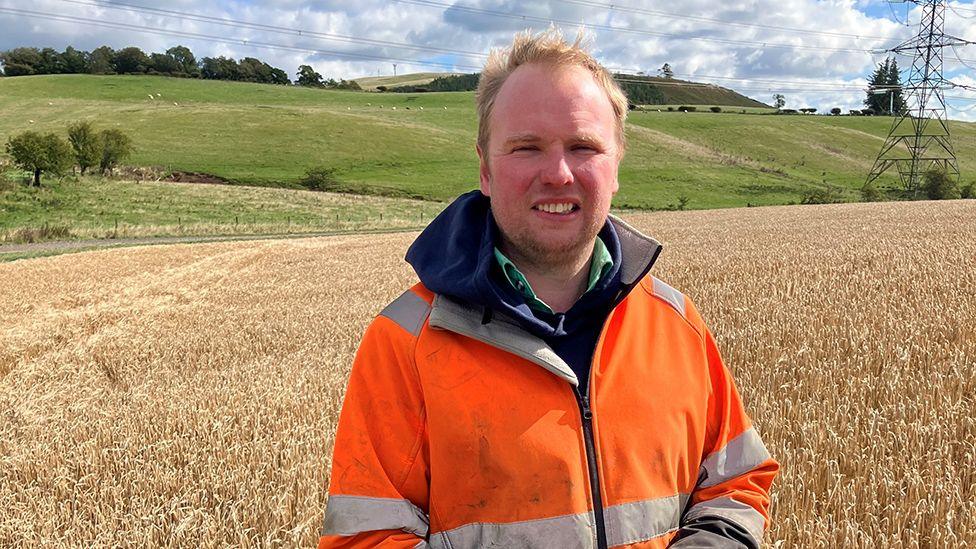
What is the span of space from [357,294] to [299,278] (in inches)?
162

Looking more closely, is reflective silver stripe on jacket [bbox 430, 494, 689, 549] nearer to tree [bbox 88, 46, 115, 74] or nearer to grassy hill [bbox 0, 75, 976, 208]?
grassy hill [bbox 0, 75, 976, 208]

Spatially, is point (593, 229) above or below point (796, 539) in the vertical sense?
above

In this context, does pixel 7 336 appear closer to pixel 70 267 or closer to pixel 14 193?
pixel 70 267

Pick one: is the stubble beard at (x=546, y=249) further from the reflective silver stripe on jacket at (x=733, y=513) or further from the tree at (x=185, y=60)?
the tree at (x=185, y=60)

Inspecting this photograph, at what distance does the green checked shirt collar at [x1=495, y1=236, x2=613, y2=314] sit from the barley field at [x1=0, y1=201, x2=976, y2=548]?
65.4 inches

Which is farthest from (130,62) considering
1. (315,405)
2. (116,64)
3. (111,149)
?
(315,405)

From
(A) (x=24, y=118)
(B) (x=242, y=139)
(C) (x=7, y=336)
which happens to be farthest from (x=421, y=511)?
(A) (x=24, y=118)

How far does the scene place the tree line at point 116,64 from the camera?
406ft

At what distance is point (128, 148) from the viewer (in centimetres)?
5962

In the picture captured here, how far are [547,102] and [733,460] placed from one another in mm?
1374

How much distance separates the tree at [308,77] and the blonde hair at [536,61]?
14517 cm

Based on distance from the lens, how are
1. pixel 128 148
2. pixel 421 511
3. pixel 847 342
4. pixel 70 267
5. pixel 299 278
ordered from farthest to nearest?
pixel 128 148, pixel 70 267, pixel 299 278, pixel 847 342, pixel 421 511

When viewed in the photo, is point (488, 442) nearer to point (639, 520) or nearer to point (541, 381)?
point (541, 381)

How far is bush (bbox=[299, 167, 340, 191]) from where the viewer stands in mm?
61406
